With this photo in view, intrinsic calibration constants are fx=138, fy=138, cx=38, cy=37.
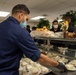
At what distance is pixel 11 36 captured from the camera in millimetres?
1277

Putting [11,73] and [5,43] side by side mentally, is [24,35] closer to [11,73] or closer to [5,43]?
[5,43]

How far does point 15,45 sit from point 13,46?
0.08 feet

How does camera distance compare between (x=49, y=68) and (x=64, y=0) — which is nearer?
(x=49, y=68)

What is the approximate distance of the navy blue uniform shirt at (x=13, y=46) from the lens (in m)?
1.25

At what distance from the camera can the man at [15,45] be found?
125 centimetres

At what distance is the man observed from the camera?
1249 mm

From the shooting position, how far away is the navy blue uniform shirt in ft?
4.09

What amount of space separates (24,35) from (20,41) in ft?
0.22

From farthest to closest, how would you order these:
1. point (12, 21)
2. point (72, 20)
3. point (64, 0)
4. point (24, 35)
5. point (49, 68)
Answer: point (64, 0), point (72, 20), point (49, 68), point (12, 21), point (24, 35)

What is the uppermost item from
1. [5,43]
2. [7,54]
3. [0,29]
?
[0,29]

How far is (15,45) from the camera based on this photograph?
1302 millimetres

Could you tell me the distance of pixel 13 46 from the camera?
1.31 meters

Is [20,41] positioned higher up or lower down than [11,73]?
higher up

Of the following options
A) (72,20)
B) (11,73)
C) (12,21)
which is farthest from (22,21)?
(72,20)
